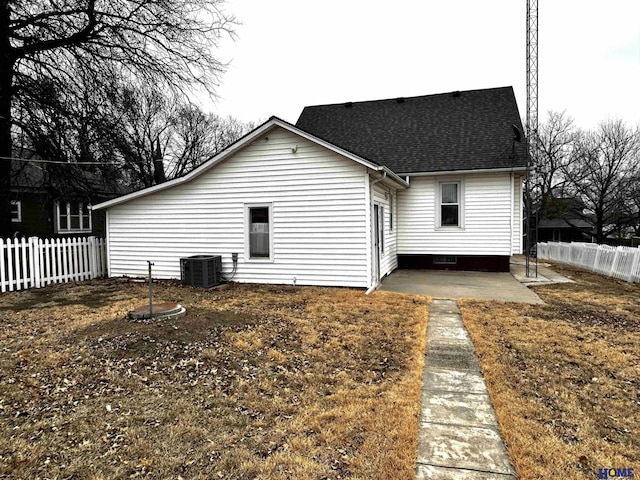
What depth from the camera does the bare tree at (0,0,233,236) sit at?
10.7 m

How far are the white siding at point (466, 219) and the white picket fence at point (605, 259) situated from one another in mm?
3339

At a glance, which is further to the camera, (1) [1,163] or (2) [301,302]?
(1) [1,163]

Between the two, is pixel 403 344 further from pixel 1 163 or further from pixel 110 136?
pixel 1 163

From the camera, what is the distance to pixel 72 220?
2158 cm

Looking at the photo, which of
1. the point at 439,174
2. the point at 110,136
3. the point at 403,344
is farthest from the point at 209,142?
the point at 403,344

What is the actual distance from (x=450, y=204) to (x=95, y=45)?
40.8ft

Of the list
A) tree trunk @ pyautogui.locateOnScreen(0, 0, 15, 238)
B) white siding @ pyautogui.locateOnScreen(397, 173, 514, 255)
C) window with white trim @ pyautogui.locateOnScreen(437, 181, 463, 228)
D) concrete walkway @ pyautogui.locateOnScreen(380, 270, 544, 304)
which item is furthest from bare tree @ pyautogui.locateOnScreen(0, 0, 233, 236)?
concrete walkway @ pyautogui.locateOnScreen(380, 270, 544, 304)

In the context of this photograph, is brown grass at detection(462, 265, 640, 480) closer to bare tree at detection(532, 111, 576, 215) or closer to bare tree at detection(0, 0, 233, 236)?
bare tree at detection(0, 0, 233, 236)

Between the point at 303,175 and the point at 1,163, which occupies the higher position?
the point at 1,163

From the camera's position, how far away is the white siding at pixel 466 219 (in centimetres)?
1202

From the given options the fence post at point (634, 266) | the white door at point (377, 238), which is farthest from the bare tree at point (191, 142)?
the fence post at point (634, 266)

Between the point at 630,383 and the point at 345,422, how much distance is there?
3.09 m

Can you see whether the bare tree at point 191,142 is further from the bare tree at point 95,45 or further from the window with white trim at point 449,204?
the window with white trim at point 449,204

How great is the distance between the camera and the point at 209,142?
31.9m
